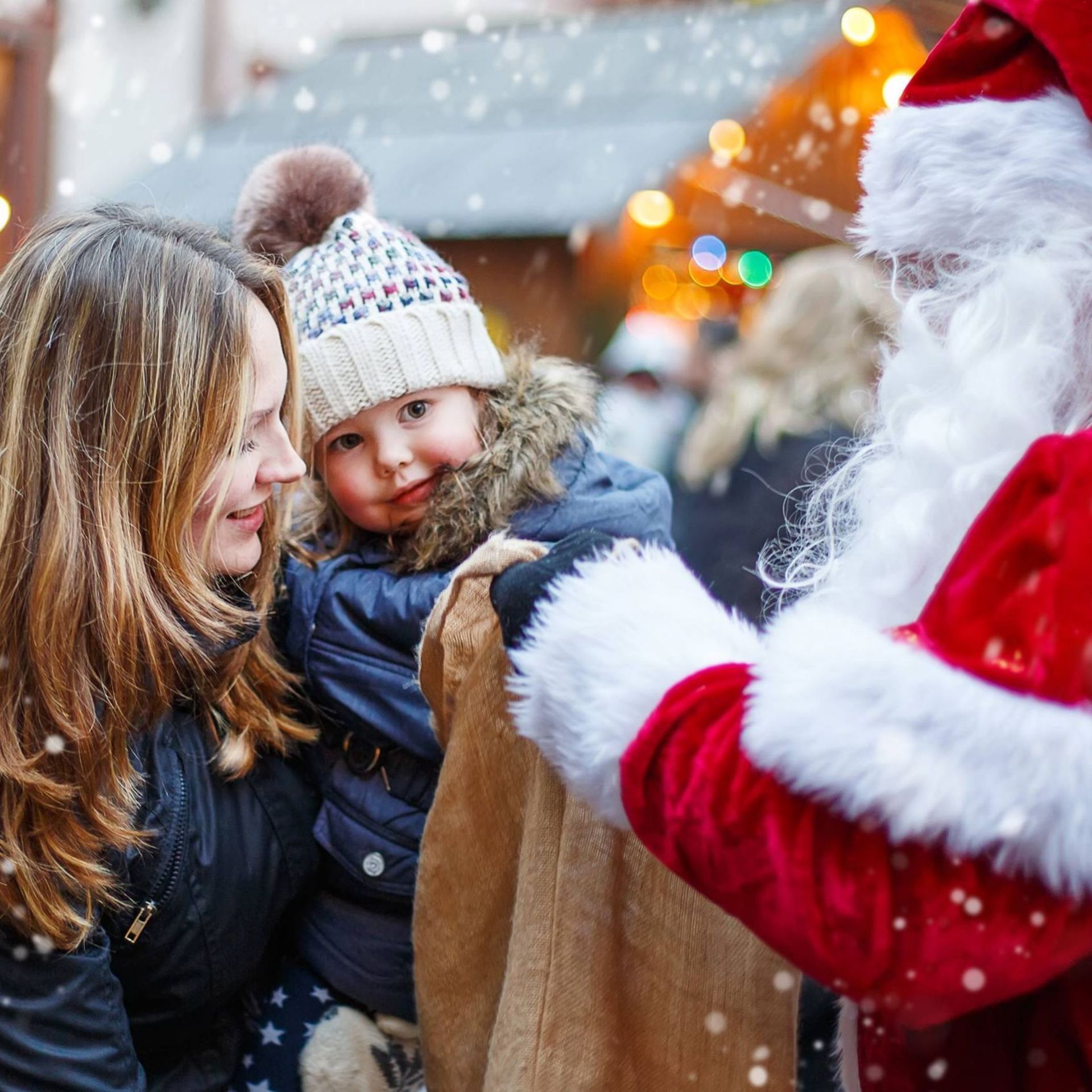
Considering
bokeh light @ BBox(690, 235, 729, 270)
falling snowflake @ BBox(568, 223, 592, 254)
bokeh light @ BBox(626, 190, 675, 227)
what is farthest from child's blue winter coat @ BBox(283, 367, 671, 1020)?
bokeh light @ BBox(690, 235, 729, 270)

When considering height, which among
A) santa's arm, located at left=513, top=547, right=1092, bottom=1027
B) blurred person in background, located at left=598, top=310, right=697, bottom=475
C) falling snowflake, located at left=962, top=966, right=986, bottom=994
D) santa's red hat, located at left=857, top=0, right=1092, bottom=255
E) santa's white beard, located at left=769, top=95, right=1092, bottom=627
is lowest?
blurred person in background, located at left=598, top=310, right=697, bottom=475

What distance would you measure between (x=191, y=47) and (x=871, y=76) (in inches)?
180

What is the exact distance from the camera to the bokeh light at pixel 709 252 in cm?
660

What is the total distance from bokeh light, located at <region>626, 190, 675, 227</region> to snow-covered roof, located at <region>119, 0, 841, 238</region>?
84 mm

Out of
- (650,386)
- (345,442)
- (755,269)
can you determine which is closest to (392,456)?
(345,442)

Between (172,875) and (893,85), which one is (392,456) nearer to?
(172,875)

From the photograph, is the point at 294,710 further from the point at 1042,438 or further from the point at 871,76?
the point at 871,76

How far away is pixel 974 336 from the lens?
1.23m

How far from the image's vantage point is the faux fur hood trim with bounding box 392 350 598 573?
2.06 meters

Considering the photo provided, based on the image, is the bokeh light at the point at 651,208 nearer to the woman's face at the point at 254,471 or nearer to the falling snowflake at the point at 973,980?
the woman's face at the point at 254,471

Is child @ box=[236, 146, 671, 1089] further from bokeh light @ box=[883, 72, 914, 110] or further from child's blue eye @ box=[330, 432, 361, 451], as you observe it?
bokeh light @ box=[883, 72, 914, 110]

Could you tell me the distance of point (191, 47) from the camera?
7.83 meters

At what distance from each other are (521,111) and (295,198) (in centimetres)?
564

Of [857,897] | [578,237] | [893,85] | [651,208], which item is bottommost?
[578,237]
